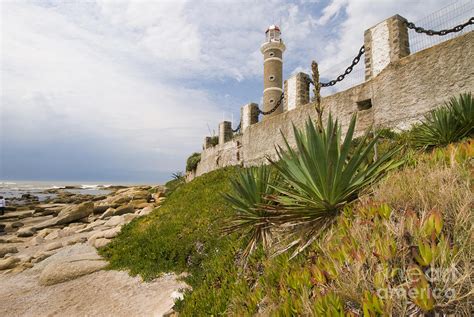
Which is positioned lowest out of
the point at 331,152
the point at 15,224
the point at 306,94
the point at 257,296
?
the point at 15,224

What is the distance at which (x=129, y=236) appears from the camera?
8.66 metres

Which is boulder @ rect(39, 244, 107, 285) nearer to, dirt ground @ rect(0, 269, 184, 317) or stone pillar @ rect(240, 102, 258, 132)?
dirt ground @ rect(0, 269, 184, 317)

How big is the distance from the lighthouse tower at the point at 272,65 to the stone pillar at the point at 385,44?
15118 millimetres

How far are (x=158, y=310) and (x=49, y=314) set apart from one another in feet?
7.48

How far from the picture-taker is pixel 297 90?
38.5 feet

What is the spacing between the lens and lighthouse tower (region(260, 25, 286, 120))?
79.5ft

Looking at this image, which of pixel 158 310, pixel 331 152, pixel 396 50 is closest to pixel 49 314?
pixel 158 310

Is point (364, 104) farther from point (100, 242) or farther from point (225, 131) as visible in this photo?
point (225, 131)

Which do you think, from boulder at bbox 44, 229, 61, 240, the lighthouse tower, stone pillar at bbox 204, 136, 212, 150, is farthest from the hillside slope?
the lighthouse tower

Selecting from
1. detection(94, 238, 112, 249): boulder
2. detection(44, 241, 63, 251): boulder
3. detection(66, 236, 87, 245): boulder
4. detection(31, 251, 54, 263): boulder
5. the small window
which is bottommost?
detection(31, 251, 54, 263): boulder

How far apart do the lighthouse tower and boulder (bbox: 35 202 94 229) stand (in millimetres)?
15781

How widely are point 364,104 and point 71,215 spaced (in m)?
16.3

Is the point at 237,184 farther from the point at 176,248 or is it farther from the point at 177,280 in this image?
the point at 176,248

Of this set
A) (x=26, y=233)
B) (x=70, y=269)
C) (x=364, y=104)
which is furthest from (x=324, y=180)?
(x=26, y=233)
